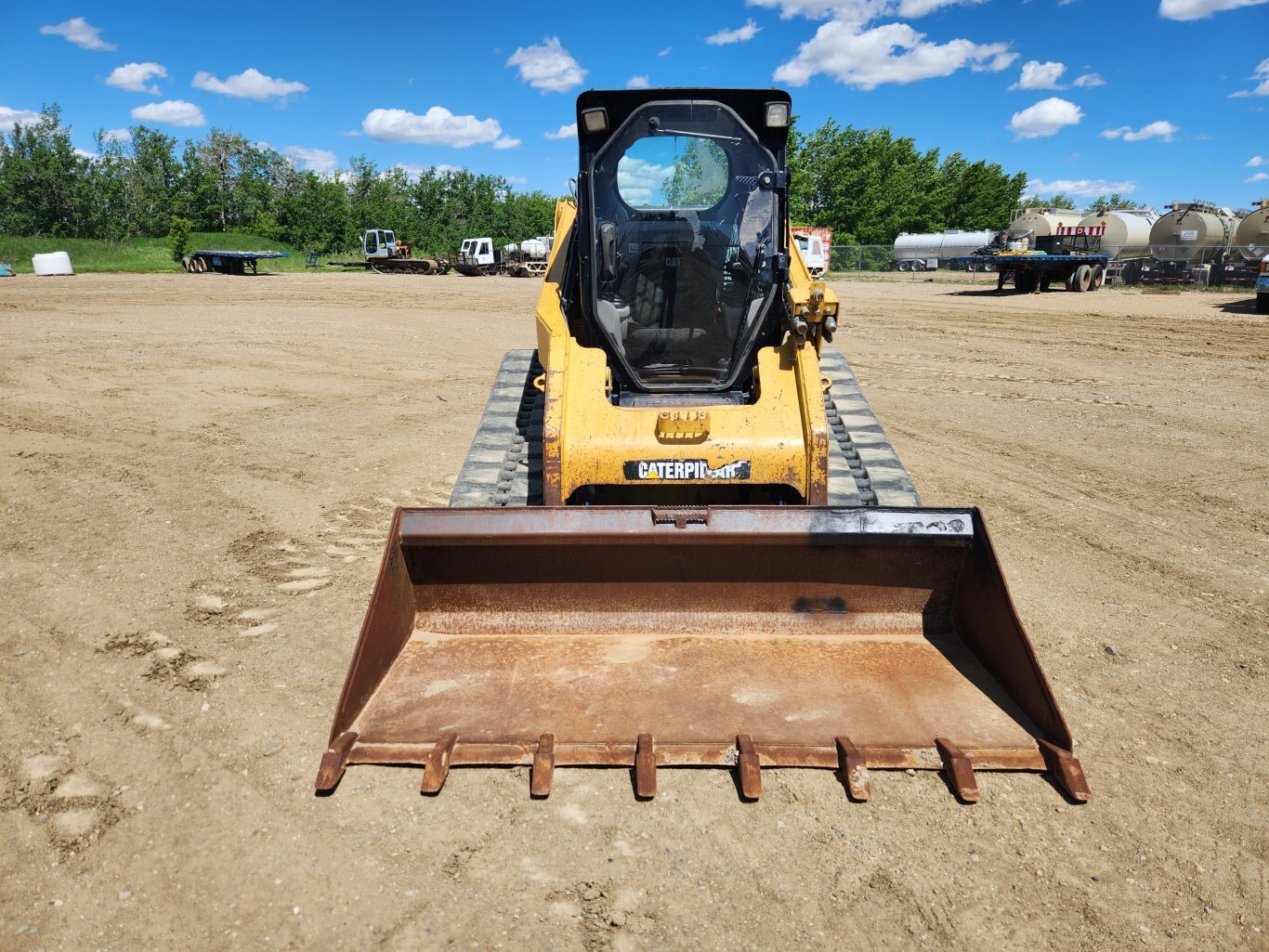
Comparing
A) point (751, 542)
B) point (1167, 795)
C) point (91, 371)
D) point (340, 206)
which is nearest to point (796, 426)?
point (751, 542)

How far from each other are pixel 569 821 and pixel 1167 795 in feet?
7.01

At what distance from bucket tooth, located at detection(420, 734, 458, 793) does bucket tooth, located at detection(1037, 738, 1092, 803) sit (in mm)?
2115

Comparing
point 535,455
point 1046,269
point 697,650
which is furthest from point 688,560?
point 1046,269

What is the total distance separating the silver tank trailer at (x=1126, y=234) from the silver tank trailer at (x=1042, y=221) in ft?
6.34

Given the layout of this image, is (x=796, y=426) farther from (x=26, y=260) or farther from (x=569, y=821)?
(x=26, y=260)

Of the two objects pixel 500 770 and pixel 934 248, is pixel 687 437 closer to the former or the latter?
pixel 500 770

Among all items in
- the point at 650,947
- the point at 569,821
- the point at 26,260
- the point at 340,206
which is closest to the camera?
the point at 650,947

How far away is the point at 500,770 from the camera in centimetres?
312

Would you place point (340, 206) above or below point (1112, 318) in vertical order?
Answer: above

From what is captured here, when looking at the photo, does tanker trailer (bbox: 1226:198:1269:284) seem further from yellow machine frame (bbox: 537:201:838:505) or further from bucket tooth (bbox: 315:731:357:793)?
bucket tooth (bbox: 315:731:357:793)

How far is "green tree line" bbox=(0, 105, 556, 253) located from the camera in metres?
51.7

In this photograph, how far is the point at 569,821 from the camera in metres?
2.86

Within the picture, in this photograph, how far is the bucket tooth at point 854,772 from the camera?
2.89 m

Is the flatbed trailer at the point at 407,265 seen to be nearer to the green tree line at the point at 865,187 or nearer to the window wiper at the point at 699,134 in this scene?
the green tree line at the point at 865,187
